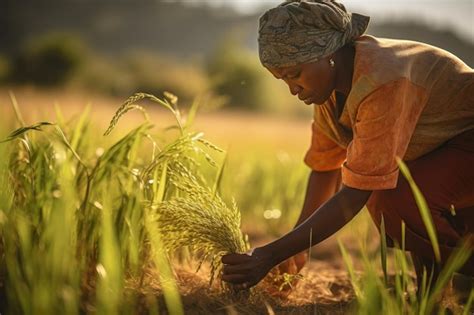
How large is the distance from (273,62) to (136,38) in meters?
55.7

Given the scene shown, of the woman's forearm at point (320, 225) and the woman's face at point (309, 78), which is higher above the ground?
the woman's face at point (309, 78)

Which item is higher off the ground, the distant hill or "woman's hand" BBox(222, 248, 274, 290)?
"woman's hand" BBox(222, 248, 274, 290)

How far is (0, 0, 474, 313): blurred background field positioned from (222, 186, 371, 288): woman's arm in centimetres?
12

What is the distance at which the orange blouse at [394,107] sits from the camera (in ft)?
5.91

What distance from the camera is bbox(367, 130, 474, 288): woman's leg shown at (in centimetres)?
212

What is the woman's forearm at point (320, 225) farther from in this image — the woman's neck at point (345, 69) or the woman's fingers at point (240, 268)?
the woman's neck at point (345, 69)

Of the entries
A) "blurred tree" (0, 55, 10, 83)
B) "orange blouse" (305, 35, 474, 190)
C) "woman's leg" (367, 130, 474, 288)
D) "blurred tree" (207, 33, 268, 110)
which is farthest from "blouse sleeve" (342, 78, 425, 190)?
"blurred tree" (0, 55, 10, 83)

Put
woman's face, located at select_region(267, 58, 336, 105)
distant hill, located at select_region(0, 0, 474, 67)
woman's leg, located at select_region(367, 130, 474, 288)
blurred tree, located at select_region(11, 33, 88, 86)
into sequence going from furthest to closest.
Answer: distant hill, located at select_region(0, 0, 474, 67), blurred tree, located at select_region(11, 33, 88, 86), woman's leg, located at select_region(367, 130, 474, 288), woman's face, located at select_region(267, 58, 336, 105)

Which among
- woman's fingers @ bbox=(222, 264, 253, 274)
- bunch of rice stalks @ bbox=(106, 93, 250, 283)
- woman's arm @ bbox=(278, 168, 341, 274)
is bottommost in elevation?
woman's arm @ bbox=(278, 168, 341, 274)

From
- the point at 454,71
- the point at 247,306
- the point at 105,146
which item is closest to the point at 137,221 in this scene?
the point at 247,306

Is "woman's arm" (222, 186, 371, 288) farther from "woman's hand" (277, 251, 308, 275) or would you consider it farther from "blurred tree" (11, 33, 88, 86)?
"blurred tree" (11, 33, 88, 86)

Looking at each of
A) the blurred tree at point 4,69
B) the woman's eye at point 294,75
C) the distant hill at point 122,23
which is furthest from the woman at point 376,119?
the distant hill at point 122,23

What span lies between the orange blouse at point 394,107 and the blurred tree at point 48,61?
87.2 feet

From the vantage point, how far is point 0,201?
179 centimetres
